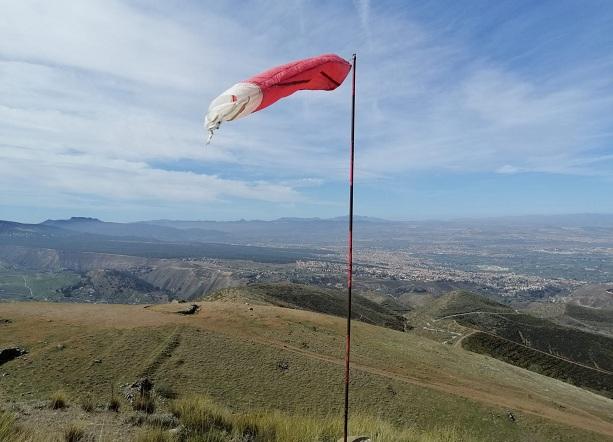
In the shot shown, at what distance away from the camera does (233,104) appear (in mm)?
7918

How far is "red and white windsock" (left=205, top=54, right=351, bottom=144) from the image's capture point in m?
7.97

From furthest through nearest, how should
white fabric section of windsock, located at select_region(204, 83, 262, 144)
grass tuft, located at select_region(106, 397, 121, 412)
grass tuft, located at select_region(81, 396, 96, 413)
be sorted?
grass tuft, located at select_region(106, 397, 121, 412)
grass tuft, located at select_region(81, 396, 96, 413)
white fabric section of windsock, located at select_region(204, 83, 262, 144)

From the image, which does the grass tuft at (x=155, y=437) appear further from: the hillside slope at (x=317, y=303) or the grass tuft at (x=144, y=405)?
the hillside slope at (x=317, y=303)

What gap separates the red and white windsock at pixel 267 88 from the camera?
797 cm

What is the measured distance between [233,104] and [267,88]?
69cm

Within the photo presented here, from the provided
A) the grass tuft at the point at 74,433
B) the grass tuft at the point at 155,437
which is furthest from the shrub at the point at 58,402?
the grass tuft at the point at 155,437

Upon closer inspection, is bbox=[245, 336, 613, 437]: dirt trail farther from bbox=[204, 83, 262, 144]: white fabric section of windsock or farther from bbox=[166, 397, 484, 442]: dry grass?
bbox=[204, 83, 262, 144]: white fabric section of windsock

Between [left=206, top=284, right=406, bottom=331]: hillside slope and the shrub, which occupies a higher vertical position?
the shrub

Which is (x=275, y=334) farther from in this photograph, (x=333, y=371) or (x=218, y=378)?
(x=218, y=378)

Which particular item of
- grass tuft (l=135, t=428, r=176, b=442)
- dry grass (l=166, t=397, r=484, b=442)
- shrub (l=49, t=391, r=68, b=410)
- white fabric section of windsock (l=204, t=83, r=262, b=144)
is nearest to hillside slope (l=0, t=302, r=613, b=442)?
shrub (l=49, t=391, r=68, b=410)

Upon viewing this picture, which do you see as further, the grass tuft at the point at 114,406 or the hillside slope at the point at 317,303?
the hillside slope at the point at 317,303

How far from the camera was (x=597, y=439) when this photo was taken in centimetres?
2067

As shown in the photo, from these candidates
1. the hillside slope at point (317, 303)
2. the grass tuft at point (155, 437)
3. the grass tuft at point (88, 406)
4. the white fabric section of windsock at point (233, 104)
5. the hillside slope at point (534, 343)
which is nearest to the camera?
the white fabric section of windsock at point (233, 104)

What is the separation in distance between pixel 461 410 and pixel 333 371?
603cm
